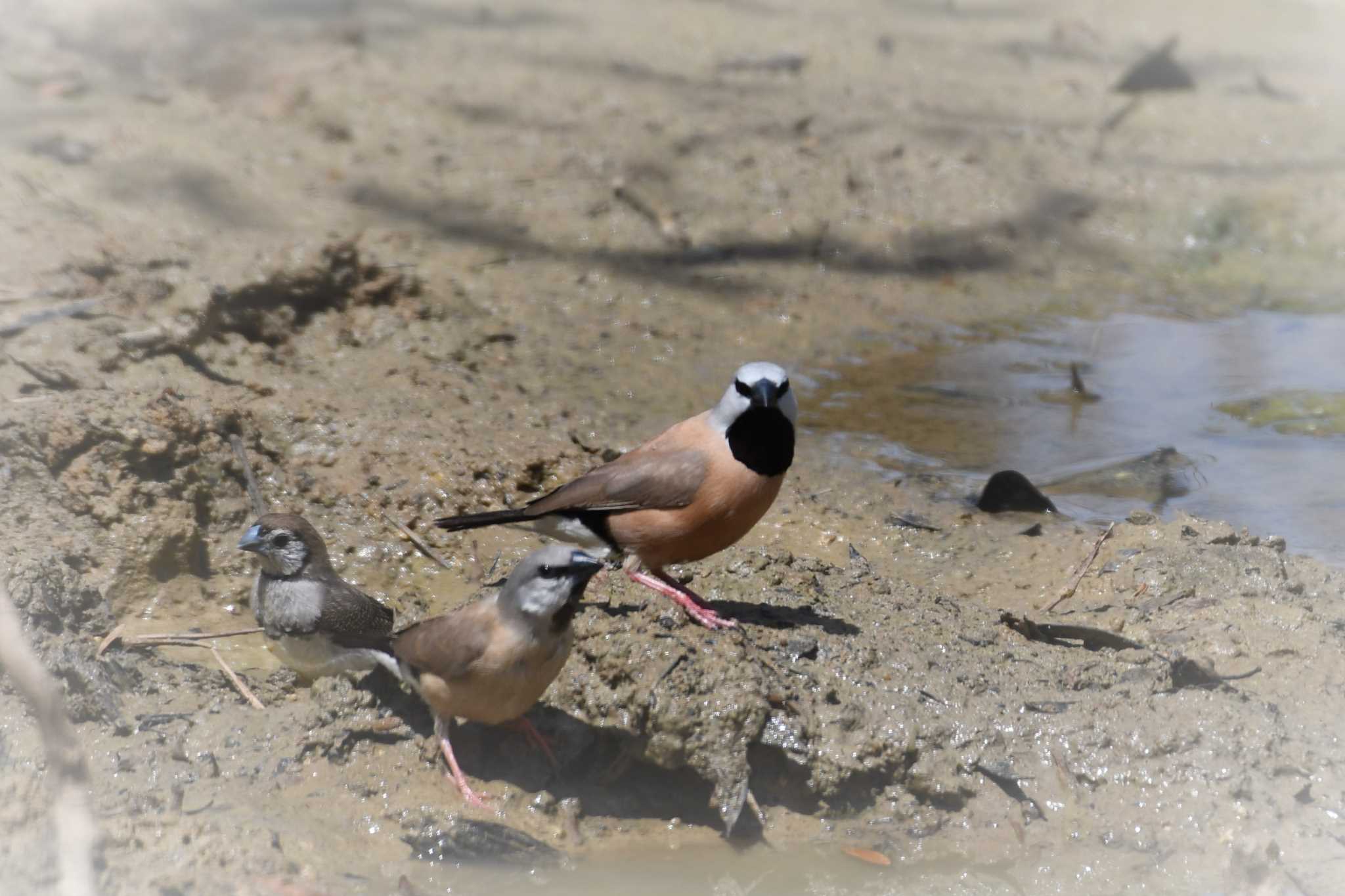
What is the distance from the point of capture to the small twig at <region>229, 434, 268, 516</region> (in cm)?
593

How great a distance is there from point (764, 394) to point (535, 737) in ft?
5.15

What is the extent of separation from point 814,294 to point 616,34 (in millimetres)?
4304

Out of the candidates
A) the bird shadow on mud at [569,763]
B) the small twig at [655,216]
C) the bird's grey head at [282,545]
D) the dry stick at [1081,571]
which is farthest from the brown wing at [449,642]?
the small twig at [655,216]

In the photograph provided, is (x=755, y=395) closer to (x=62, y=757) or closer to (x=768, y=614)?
(x=768, y=614)

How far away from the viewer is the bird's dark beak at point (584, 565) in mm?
4230

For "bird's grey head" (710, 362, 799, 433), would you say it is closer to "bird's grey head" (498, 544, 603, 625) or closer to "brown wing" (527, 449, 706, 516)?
"brown wing" (527, 449, 706, 516)

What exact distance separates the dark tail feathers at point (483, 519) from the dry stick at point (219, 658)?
0.96 m

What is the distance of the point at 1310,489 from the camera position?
273 inches

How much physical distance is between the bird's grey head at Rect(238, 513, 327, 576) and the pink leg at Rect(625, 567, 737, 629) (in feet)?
4.29

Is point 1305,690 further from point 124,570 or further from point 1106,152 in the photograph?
point 1106,152

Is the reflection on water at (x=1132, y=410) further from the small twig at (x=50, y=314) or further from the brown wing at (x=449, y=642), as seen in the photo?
the small twig at (x=50, y=314)

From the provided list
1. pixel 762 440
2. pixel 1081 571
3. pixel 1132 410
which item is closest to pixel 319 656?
pixel 762 440

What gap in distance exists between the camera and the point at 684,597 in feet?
15.9

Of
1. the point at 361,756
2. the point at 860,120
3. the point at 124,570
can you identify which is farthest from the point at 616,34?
the point at 361,756
